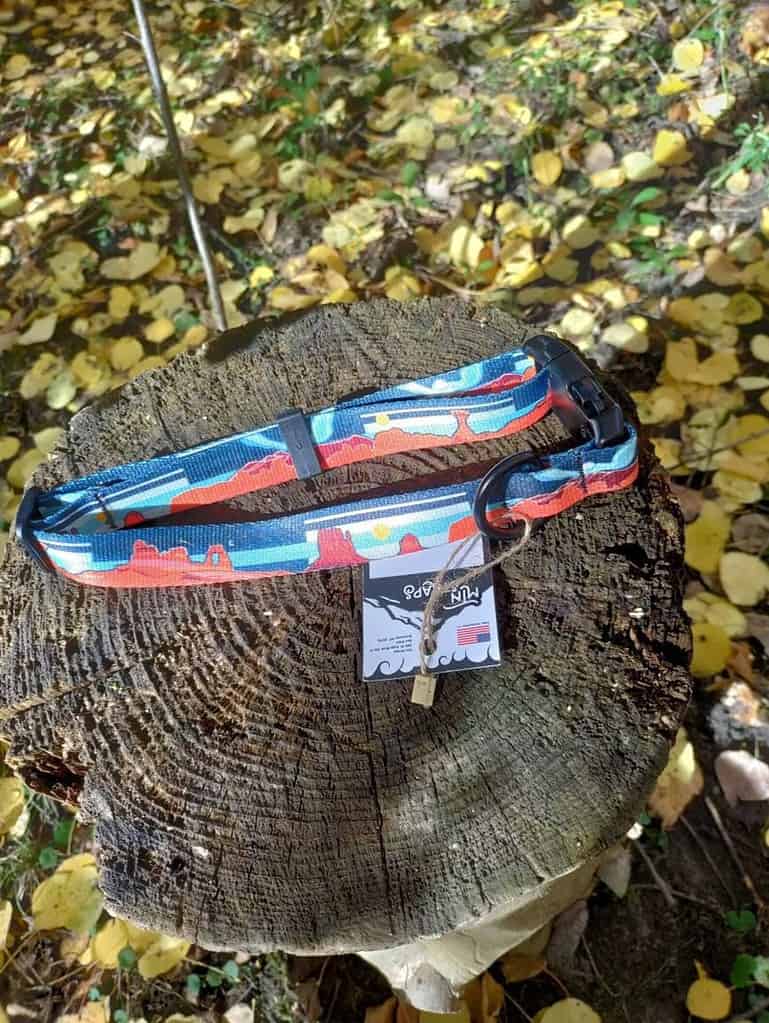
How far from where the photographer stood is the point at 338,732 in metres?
1.09

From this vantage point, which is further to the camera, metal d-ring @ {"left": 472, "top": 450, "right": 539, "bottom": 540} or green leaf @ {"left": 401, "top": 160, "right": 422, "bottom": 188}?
green leaf @ {"left": 401, "top": 160, "right": 422, "bottom": 188}

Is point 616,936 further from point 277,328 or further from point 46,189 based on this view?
point 46,189

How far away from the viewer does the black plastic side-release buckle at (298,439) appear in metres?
1.33

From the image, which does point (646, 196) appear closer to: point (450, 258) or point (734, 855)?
point (450, 258)

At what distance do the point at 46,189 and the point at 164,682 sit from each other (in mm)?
2453

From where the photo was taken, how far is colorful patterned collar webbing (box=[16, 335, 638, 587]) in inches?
48.5

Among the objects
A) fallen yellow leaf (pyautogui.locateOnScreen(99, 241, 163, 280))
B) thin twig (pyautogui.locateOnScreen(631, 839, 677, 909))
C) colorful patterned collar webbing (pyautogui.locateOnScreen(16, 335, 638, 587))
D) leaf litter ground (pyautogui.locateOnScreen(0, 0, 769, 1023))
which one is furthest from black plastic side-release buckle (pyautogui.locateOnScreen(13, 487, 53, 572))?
fallen yellow leaf (pyautogui.locateOnScreen(99, 241, 163, 280))

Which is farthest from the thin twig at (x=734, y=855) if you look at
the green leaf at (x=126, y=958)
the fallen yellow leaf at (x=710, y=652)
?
the green leaf at (x=126, y=958)

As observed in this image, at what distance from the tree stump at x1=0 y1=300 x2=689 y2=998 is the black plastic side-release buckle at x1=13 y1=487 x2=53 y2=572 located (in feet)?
0.15

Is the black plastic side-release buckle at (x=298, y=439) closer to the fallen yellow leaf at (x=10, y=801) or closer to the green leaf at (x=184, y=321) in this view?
the fallen yellow leaf at (x=10, y=801)

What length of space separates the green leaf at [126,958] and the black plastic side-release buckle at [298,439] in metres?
1.00

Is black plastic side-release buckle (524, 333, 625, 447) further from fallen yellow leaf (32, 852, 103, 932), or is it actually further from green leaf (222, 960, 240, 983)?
fallen yellow leaf (32, 852, 103, 932)

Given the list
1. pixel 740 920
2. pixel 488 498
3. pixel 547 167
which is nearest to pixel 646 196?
pixel 547 167

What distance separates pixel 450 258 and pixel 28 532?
A: 5.46 ft
